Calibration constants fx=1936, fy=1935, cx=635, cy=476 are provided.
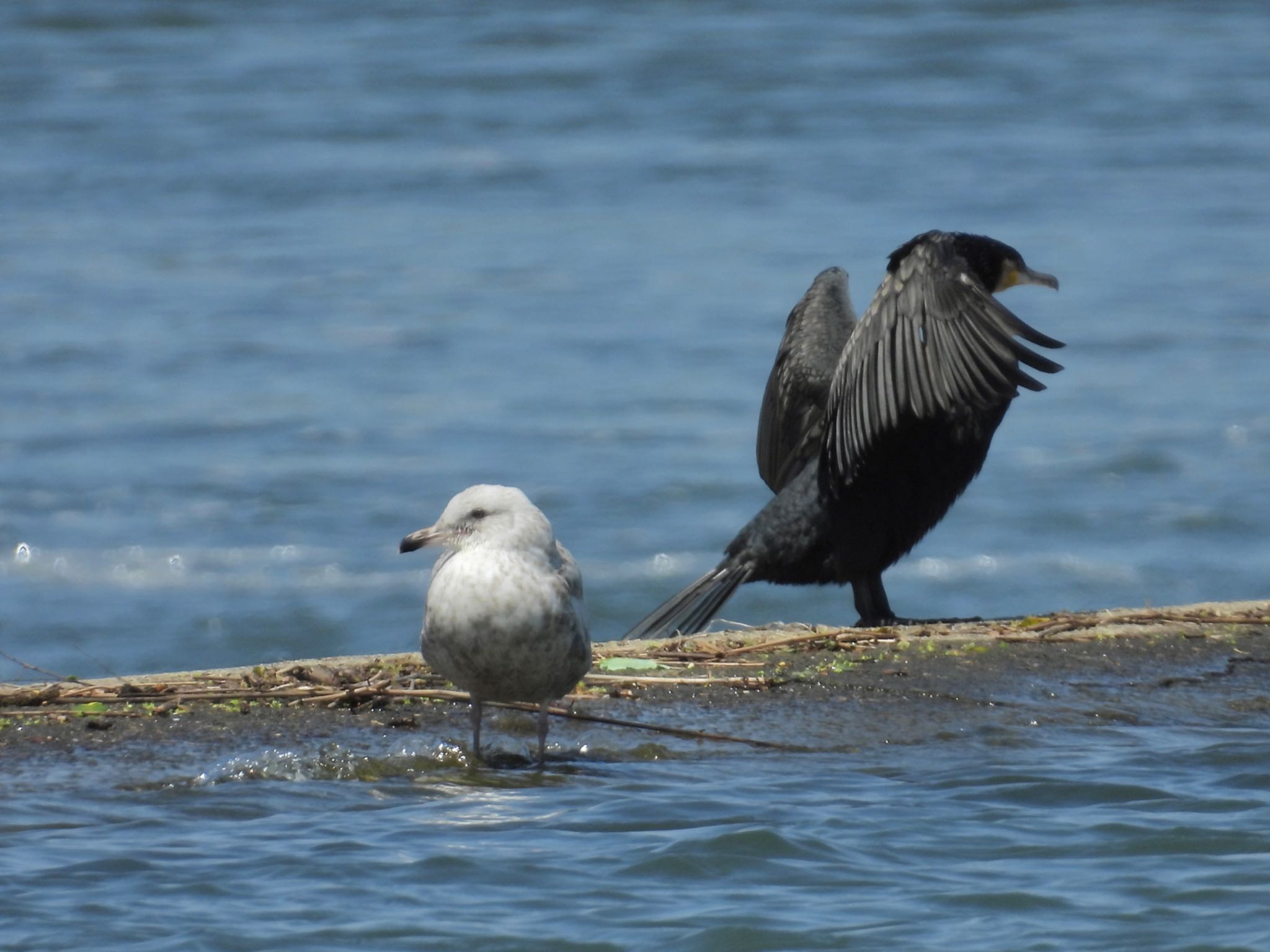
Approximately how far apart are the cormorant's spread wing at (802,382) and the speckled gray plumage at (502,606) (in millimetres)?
2942

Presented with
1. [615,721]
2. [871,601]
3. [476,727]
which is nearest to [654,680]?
[615,721]

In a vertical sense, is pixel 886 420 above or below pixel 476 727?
above

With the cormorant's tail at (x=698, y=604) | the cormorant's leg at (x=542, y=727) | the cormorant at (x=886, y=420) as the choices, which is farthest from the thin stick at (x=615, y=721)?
the cormorant's tail at (x=698, y=604)

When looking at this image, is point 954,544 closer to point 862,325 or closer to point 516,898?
point 862,325

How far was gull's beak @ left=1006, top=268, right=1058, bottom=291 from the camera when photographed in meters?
7.37

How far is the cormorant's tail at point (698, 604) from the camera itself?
725cm

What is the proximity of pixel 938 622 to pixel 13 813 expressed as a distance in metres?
3.23

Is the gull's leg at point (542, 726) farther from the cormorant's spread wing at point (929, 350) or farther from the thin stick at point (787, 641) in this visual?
the cormorant's spread wing at point (929, 350)

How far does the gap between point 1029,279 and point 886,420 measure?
3.72 ft

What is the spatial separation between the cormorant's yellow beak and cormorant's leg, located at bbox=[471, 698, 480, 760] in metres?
3.26

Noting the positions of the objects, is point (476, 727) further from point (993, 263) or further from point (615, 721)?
point (993, 263)

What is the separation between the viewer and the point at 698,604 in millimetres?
7344

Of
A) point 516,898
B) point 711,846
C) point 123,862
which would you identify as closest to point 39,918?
point 123,862

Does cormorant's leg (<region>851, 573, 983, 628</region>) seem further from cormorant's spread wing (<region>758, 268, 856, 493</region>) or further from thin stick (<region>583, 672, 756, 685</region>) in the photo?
thin stick (<region>583, 672, 756, 685</region>)
